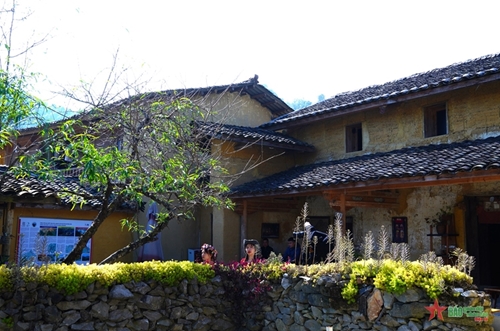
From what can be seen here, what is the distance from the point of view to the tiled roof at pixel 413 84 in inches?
435

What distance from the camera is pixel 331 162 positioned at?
13734mm

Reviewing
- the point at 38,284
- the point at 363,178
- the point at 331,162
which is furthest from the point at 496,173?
the point at 38,284

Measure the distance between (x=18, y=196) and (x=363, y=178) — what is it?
22.5 feet

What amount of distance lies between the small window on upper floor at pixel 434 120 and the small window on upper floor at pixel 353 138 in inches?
81.0

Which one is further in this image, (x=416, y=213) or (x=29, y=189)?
(x=416, y=213)

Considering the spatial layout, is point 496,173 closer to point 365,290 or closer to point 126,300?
point 365,290

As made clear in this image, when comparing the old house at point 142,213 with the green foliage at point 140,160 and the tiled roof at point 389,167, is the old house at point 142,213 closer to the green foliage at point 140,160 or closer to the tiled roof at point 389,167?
the green foliage at point 140,160

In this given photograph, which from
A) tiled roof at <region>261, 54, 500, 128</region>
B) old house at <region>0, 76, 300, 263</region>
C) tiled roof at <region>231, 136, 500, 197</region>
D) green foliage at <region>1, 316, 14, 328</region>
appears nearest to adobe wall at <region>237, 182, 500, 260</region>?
tiled roof at <region>231, 136, 500, 197</region>

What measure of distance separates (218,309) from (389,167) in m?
4.56

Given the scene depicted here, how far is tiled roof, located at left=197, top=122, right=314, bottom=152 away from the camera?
Result: 12477mm

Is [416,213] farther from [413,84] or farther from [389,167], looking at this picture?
[413,84]

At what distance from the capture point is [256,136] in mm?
Result: 13742

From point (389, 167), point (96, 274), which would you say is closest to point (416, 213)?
point (389, 167)

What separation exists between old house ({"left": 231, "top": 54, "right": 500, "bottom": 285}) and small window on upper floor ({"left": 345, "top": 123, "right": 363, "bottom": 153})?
28 millimetres
